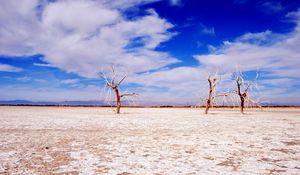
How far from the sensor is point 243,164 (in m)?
5.55

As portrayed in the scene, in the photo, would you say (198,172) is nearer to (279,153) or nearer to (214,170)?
(214,170)

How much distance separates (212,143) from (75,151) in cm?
412

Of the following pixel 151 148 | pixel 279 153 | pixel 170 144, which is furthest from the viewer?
pixel 170 144

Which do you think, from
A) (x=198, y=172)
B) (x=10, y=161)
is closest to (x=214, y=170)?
(x=198, y=172)

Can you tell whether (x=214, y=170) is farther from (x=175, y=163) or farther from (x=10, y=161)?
(x=10, y=161)

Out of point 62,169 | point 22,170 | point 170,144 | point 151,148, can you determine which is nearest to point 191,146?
point 170,144

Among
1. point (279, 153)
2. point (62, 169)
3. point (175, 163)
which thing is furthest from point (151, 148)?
point (279, 153)

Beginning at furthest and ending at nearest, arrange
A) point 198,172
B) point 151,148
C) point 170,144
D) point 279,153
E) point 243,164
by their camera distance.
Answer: point 170,144 → point 151,148 → point 279,153 → point 243,164 → point 198,172

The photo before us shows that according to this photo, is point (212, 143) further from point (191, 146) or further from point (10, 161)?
point (10, 161)

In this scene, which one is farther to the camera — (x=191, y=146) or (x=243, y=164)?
(x=191, y=146)

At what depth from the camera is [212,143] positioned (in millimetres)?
8203

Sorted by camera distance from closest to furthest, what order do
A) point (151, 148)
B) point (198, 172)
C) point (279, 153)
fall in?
1. point (198, 172)
2. point (279, 153)
3. point (151, 148)

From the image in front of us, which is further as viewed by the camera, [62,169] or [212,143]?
[212,143]

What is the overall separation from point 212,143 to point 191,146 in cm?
91
